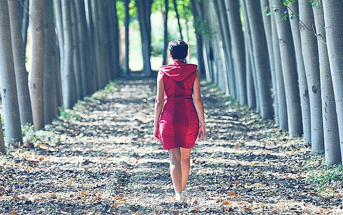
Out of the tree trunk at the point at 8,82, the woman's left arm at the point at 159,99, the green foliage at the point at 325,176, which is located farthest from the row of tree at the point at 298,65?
the tree trunk at the point at 8,82

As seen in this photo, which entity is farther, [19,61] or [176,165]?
[19,61]

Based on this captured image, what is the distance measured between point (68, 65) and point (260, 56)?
665 cm

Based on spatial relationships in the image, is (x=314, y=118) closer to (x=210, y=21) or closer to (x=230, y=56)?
(x=230, y=56)

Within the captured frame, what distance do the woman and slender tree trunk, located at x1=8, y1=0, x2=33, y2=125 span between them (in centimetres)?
604

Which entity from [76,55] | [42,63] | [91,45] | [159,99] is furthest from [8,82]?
[91,45]

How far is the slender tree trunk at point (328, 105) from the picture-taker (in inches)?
364

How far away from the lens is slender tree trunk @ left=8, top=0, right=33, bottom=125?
12234 millimetres

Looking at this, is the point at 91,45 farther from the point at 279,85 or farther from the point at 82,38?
the point at 279,85

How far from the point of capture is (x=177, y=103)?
709 centimetres

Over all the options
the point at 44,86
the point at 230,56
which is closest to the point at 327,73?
the point at 44,86

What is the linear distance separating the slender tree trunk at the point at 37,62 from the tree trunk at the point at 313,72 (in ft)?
20.1

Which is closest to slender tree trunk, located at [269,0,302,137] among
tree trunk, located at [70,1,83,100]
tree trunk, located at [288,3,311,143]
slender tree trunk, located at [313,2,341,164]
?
tree trunk, located at [288,3,311,143]

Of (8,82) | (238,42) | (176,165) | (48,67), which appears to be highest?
(238,42)

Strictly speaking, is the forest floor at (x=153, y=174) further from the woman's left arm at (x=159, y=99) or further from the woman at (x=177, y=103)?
the woman's left arm at (x=159, y=99)
